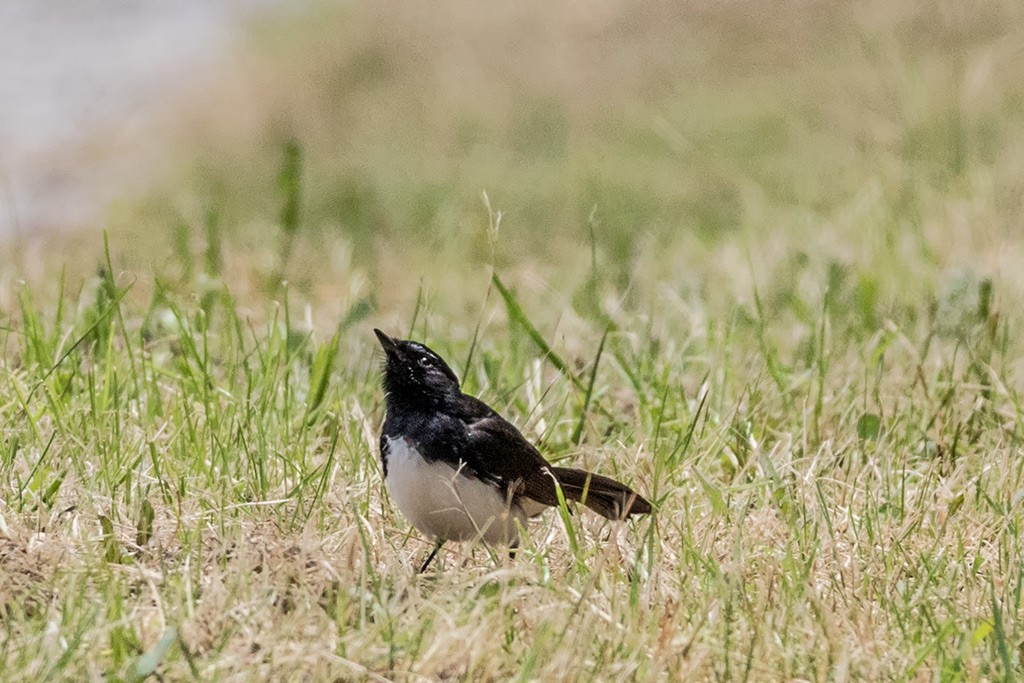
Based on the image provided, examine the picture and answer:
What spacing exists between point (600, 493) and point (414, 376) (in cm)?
57

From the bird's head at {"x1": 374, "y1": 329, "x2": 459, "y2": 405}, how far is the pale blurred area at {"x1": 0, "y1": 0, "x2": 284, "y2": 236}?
4.58 m

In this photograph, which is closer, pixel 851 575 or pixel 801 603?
pixel 801 603

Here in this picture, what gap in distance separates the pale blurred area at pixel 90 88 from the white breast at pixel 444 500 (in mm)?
4917

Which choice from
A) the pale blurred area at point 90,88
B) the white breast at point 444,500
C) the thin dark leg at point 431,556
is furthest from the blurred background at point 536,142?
the thin dark leg at point 431,556

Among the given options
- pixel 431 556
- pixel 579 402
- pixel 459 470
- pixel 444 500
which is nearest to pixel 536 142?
pixel 579 402

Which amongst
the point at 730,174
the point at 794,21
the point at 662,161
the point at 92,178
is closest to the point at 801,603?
the point at 730,174

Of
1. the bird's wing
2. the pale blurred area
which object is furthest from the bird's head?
the pale blurred area

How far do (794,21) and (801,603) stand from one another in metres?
9.78

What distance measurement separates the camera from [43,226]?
28.5 feet

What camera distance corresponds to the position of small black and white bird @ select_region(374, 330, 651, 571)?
359 cm

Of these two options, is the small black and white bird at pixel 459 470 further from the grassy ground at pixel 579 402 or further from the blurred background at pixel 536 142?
the blurred background at pixel 536 142

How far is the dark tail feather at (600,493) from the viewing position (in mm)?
3693

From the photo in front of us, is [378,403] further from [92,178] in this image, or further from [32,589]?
[92,178]

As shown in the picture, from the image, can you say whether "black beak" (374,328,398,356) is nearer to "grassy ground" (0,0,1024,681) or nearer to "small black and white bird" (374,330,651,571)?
"small black and white bird" (374,330,651,571)
